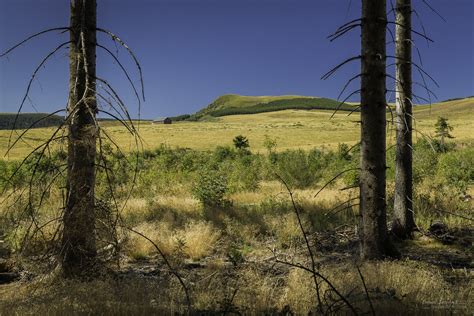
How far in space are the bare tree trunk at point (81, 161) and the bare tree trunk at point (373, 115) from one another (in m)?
3.72

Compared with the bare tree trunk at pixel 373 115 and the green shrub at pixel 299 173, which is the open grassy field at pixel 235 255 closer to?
the bare tree trunk at pixel 373 115

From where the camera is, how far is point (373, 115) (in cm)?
596

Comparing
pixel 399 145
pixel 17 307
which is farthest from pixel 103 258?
pixel 399 145

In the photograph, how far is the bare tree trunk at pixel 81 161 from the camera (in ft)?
18.7

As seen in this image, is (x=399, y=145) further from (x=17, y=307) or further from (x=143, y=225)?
(x=17, y=307)

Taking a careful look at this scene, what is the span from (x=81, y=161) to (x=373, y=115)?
406cm

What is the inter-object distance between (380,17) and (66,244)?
5.25 meters

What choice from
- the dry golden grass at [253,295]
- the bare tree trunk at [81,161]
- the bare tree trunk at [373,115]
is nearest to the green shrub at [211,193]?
the bare tree trunk at [81,161]

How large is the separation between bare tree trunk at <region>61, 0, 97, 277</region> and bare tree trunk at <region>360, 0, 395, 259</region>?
3.72 metres

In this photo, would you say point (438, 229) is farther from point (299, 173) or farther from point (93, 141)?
point (299, 173)

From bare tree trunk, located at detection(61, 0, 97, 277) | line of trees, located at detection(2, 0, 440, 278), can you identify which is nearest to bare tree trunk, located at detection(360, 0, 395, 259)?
line of trees, located at detection(2, 0, 440, 278)

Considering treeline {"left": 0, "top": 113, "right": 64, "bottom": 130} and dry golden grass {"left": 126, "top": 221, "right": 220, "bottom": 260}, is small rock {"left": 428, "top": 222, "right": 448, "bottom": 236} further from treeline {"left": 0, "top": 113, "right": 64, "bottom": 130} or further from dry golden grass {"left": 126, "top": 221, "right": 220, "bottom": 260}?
treeline {"left": 0, "top": 113, "right": 64, "bottom": 130}

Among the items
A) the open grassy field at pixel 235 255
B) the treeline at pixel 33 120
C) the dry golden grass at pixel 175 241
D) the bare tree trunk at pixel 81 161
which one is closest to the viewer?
the open grassy field at pixel 235 255

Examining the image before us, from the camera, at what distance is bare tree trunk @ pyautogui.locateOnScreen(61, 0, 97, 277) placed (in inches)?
225
